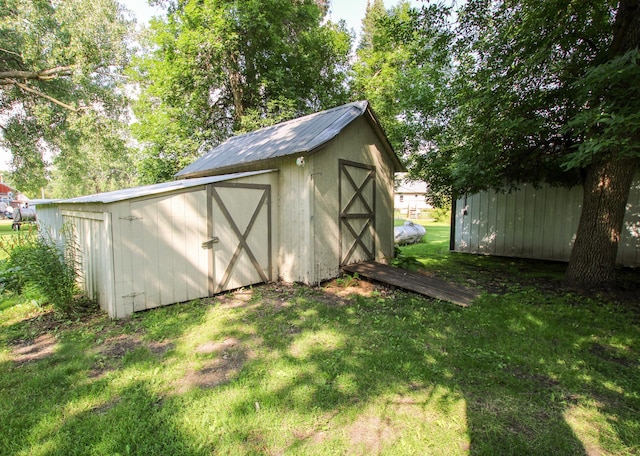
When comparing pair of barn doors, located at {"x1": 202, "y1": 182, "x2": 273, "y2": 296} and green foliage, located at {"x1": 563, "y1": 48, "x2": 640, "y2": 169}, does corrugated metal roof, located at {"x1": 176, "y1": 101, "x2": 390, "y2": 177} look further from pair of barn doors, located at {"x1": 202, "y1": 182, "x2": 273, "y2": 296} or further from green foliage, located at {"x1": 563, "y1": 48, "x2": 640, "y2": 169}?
green foliage, located at {"x1": 563, "y1": 48, "x2": 640, "y2": 169}

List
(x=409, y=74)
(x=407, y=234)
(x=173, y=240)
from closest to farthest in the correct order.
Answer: (x=173, y=240)
(x=407, y=234)
(x=409, y=74)

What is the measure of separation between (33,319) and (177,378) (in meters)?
3.21

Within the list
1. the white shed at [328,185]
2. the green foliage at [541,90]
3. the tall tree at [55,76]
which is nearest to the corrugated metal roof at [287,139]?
the white shed at [328,185]

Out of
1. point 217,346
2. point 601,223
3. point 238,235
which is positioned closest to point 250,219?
point 238,235

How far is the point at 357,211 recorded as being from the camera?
277 inches

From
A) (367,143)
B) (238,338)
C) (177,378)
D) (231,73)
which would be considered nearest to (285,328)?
(238,338)

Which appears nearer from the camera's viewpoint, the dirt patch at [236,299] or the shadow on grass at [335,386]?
the shadow on grass at [335,386]

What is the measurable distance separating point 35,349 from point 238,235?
3.07 metres

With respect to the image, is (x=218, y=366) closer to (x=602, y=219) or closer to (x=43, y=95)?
(x=602, y=219)

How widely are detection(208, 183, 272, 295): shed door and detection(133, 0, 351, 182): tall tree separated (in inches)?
337

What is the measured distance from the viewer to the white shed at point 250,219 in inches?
180

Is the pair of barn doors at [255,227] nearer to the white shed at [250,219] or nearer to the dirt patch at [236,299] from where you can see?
the white shed at [250,219]

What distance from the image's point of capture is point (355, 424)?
7.68ft

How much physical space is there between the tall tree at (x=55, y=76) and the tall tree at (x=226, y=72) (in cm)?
150
